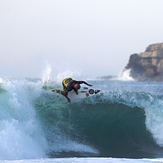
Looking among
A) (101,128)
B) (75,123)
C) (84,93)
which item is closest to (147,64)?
(84,93)

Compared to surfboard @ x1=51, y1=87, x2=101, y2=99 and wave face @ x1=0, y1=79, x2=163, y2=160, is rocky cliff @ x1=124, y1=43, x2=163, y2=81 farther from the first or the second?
surfboard @ x1=51, y1=87, x2=101, y2=99

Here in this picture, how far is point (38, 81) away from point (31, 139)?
13.4 feet

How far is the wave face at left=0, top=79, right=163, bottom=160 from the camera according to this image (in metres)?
6.97

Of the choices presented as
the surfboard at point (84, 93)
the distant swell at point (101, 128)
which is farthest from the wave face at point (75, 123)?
the surfboard at point (84, 93)

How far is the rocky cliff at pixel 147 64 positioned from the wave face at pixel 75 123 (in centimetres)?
8511

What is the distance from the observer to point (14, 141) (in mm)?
6371

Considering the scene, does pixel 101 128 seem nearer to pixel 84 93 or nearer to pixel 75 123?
pixel 75 123

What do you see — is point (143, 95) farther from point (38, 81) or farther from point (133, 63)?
point (133, 63)

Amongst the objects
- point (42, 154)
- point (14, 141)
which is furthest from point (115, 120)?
point (14, 141)

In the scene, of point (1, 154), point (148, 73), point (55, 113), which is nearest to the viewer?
point (1, 154)

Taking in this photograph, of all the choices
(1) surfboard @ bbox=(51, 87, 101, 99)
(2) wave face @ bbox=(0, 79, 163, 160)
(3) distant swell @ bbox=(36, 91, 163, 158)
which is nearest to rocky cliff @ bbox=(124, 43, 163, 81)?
(2) wave face @ bbox=(0, 79, 163, 160)

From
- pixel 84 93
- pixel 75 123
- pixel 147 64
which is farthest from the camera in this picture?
pixel 147 64

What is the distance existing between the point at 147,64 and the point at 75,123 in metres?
92.0

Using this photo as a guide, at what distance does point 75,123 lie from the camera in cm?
903
